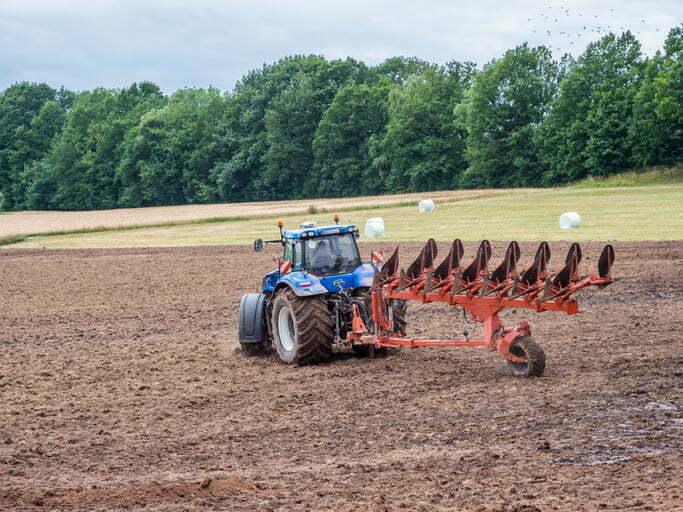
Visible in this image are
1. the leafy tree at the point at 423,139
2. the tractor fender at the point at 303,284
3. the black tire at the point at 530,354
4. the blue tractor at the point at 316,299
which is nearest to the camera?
the black tire at the point at 530,354

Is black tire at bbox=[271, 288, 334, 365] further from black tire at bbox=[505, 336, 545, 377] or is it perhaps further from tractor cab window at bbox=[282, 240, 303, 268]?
black tire at bbox=[505, 336, 545, 377]

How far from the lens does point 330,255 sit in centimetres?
1386

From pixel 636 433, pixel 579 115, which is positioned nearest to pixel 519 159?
pixel 579 115

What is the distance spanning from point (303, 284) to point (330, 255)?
93cm

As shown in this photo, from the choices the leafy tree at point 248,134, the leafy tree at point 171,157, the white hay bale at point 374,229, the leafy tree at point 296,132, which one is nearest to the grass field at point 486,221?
the white hay bale at point 374,229

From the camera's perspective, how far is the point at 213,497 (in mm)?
7785

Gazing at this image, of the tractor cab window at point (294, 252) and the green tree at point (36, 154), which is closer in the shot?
the tractor cab window at point (294, 252)

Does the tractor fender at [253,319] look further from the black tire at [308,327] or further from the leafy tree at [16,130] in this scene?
the leafy tree at [16,130]

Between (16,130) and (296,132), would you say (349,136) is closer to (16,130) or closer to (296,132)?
(296,132)

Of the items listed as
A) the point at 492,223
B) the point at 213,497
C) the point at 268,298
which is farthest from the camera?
the point at 492,223

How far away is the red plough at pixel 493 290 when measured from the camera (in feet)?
34.4

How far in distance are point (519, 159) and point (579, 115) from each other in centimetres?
569

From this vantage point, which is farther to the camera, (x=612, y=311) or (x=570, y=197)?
(x=570, y=197)

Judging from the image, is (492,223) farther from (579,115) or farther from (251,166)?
(251,166)
